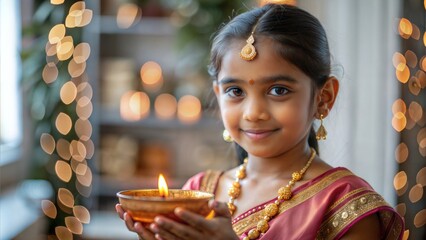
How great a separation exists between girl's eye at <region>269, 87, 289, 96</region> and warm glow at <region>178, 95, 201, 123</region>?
10.2 feet

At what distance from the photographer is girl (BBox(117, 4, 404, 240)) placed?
1.53 meters

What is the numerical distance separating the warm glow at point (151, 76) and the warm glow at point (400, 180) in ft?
6.25

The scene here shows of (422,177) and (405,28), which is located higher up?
(405,28)

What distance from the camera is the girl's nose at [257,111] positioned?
1.52m

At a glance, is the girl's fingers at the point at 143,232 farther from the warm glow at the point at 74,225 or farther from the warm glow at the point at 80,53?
the warm glow at the point at 80,53

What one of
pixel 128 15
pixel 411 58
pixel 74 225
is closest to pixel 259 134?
pixel 411 58

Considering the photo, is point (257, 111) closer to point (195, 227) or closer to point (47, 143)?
point (195, 227)

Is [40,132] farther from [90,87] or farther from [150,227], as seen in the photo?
[150,227]

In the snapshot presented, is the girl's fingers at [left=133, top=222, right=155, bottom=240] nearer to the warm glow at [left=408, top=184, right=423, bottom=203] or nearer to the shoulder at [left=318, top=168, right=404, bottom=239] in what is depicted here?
the shoulder at [left=318, top=168, right=404, bottom=239]

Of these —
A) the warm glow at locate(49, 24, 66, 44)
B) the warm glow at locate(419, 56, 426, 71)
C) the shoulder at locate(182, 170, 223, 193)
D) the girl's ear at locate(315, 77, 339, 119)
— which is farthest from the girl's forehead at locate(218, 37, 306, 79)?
the warm glow at locate(49, 24, 66, 44)

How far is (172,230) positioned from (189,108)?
3.50 m

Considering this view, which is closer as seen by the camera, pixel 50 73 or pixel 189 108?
pixel 50 73

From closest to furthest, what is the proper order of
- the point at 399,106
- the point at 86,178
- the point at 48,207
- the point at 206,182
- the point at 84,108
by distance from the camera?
the point at 206,182, the point at 399,106, the point at 48,207, the point at 86,178, the point at 84,108

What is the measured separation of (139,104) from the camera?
183 inches
